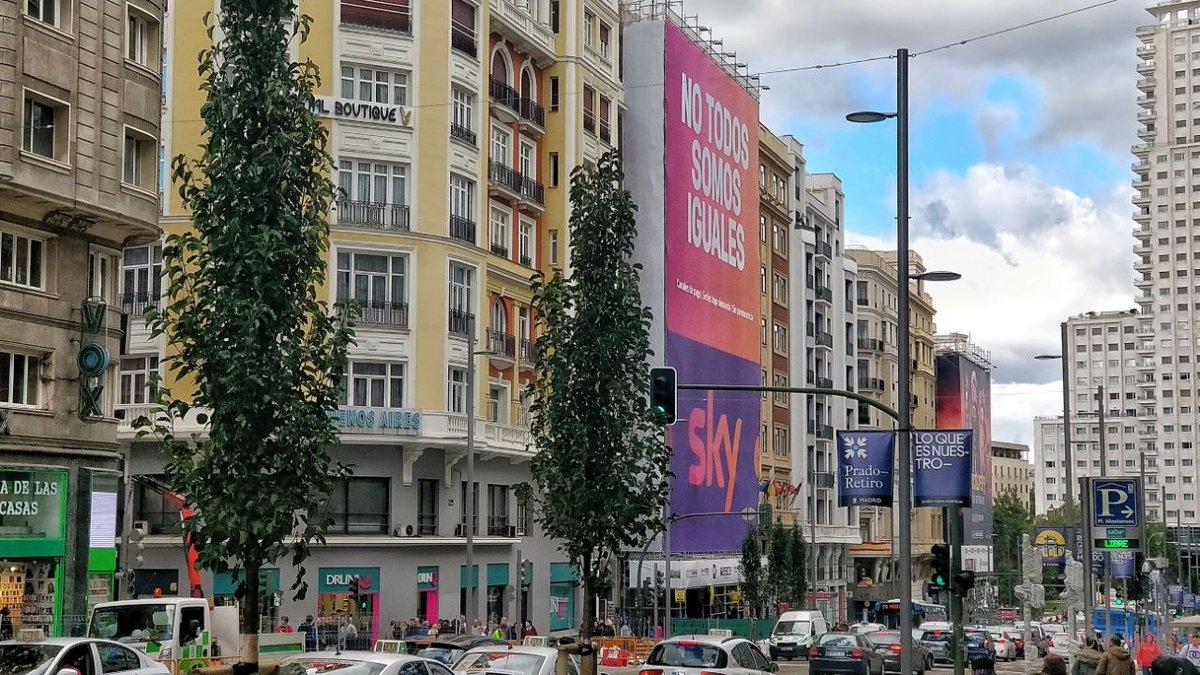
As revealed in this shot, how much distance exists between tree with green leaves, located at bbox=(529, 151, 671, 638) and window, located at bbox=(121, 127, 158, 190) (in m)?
10.0

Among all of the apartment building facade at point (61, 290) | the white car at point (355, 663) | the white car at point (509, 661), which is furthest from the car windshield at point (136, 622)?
the white car at point (355, 663)

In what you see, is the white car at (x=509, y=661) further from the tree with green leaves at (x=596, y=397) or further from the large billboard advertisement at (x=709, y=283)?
the large billboard advertisement at (x=709, y=283)

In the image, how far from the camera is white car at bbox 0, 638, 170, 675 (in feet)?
71.6

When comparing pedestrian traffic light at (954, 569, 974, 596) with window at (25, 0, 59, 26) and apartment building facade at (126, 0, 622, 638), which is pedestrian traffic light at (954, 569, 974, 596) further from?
apartment building facade at (126, 0, 622, 638)

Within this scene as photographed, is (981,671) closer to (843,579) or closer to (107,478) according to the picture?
(107,478)

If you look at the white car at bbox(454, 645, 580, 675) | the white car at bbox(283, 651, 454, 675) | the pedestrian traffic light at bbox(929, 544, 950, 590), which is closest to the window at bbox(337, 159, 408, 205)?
the pedestrian traffic light at bbox(929, 544, 950, 590)

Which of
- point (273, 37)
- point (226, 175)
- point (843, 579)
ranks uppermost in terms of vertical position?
point (273, 37)

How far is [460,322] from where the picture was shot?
5984cm

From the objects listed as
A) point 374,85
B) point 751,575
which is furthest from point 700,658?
point 751,575

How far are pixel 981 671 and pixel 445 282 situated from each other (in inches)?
1090

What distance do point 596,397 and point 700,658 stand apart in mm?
9394

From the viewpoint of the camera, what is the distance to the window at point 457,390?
58906 millimetres

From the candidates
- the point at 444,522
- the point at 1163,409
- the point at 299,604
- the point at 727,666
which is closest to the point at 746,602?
the point at 444,522

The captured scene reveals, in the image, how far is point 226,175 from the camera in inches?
966
